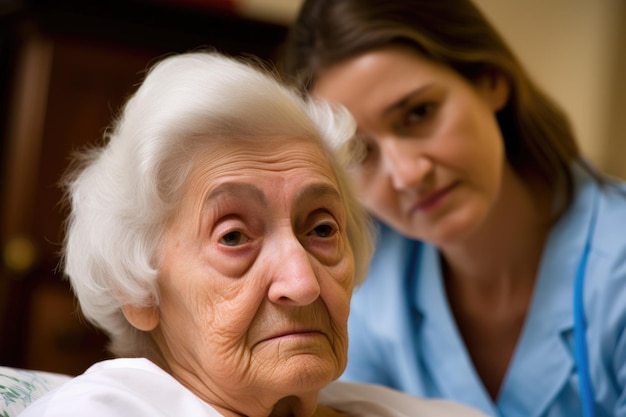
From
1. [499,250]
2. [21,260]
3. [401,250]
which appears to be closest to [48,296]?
[21,260]

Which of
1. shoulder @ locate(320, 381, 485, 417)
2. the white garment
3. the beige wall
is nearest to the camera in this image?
the white garment

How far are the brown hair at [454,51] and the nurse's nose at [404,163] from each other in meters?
0.18

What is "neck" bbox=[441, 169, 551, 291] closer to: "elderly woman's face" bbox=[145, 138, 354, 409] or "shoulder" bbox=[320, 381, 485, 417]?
"shoulder" bbox=[320, 381, 485, 417]

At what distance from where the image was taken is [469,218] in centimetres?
157

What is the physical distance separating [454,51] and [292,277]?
78cm

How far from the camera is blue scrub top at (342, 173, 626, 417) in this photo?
5.11 feet

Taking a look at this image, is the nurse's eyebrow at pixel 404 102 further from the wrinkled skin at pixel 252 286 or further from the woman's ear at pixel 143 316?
the woman's ear at pixel 143 316

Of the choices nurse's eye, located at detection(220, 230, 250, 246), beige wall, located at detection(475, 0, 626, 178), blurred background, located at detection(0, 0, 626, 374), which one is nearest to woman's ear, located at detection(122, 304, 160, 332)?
nurse's eye, located at detection(220, 230, 250, 246)

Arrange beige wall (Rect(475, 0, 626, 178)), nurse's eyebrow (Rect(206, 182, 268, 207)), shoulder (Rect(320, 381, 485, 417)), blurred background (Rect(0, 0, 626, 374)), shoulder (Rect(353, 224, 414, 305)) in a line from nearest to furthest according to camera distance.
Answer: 1. nurse's eyebrow (Rect(206, 182, 268, 207))
2. shoulder (Rect(320, 381, 485, 417))
3. shoulder (Rect(353, 224, 414, 305))
4. blurred background (Rect(0, 0, 626, 374))
5. beige wall (Rect(475, 0, 626, 178))

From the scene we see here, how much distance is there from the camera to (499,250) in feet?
5.79

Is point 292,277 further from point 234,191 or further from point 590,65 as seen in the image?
point 590,65

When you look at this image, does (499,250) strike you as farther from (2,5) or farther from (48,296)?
(2,5)

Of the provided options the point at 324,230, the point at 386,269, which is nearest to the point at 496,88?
the point at 386,269

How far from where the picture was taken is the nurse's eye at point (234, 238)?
3.46 feet
